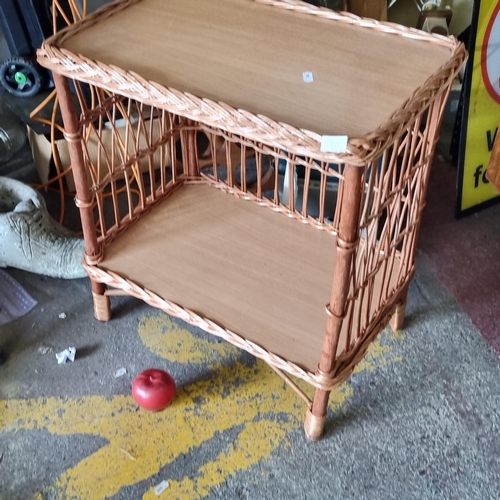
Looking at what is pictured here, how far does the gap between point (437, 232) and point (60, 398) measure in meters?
1.00

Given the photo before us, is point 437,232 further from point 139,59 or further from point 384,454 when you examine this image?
point 139,59

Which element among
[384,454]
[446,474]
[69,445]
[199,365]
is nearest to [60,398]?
[69,445]

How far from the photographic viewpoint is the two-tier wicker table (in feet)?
2.73

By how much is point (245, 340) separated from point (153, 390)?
223 millimetres

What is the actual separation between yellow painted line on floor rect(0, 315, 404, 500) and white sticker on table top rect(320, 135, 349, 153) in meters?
0.63

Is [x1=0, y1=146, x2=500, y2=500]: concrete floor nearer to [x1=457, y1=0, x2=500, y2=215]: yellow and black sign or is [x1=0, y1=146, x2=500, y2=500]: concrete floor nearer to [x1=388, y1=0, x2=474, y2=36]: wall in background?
[x1=457, y1=0, x2=500, y2=215]: yellow and black sign

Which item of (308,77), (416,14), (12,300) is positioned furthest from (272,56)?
(416,14)

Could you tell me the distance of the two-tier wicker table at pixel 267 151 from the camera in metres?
0.83

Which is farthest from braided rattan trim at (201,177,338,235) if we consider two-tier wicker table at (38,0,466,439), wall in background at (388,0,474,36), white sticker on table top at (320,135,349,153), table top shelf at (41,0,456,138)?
wall in background at (388,0,474,36)

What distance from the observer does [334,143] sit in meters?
0.75

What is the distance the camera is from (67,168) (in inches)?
65.5

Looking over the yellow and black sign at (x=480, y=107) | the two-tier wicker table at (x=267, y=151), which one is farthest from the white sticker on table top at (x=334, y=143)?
the yellow and black sign at (x=480, y=107)

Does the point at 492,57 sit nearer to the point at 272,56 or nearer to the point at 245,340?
the point at 272,56

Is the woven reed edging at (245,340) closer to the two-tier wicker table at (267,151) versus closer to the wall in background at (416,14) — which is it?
the two-tier wicker table at (267,151)
